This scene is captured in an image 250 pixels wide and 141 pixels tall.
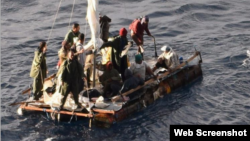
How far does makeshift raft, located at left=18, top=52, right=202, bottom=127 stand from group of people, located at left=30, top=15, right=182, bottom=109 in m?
0.37

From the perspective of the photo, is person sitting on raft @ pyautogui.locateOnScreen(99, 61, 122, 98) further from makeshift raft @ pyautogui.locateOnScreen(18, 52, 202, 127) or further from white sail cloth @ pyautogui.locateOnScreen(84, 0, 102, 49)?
white sail cloth @ pyautogui.locateOnScreen(84, 0, 102, 49)

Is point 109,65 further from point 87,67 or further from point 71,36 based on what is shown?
point 71,36

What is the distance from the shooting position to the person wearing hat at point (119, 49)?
23127 mm

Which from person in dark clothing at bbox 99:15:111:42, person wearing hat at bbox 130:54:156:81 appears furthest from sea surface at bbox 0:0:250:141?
person wearing hat at bbox 130:54:156:81

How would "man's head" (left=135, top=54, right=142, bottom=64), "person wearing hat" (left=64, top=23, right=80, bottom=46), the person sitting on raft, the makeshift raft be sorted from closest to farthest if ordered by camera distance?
1. the makeshift raft
2. the person sitting on raft
3. "man's head" (left=135, top=54, right=142, bottom=64)
4. "person wearing hat" (left=64, top=23, right=80, bottom=46)

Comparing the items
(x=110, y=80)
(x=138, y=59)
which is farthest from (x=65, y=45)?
(x=138, y=59)

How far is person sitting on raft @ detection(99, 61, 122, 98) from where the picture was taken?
22.5 meters

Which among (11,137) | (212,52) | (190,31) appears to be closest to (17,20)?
(190,31)

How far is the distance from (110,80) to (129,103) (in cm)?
120

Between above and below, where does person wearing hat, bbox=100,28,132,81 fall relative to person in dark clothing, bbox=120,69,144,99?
above

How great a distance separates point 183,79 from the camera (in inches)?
1016

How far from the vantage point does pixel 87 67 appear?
76.2ft

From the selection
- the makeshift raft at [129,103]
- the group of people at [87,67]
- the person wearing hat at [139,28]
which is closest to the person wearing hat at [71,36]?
the group of people at [87,67]

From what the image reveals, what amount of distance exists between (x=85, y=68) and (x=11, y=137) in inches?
160
